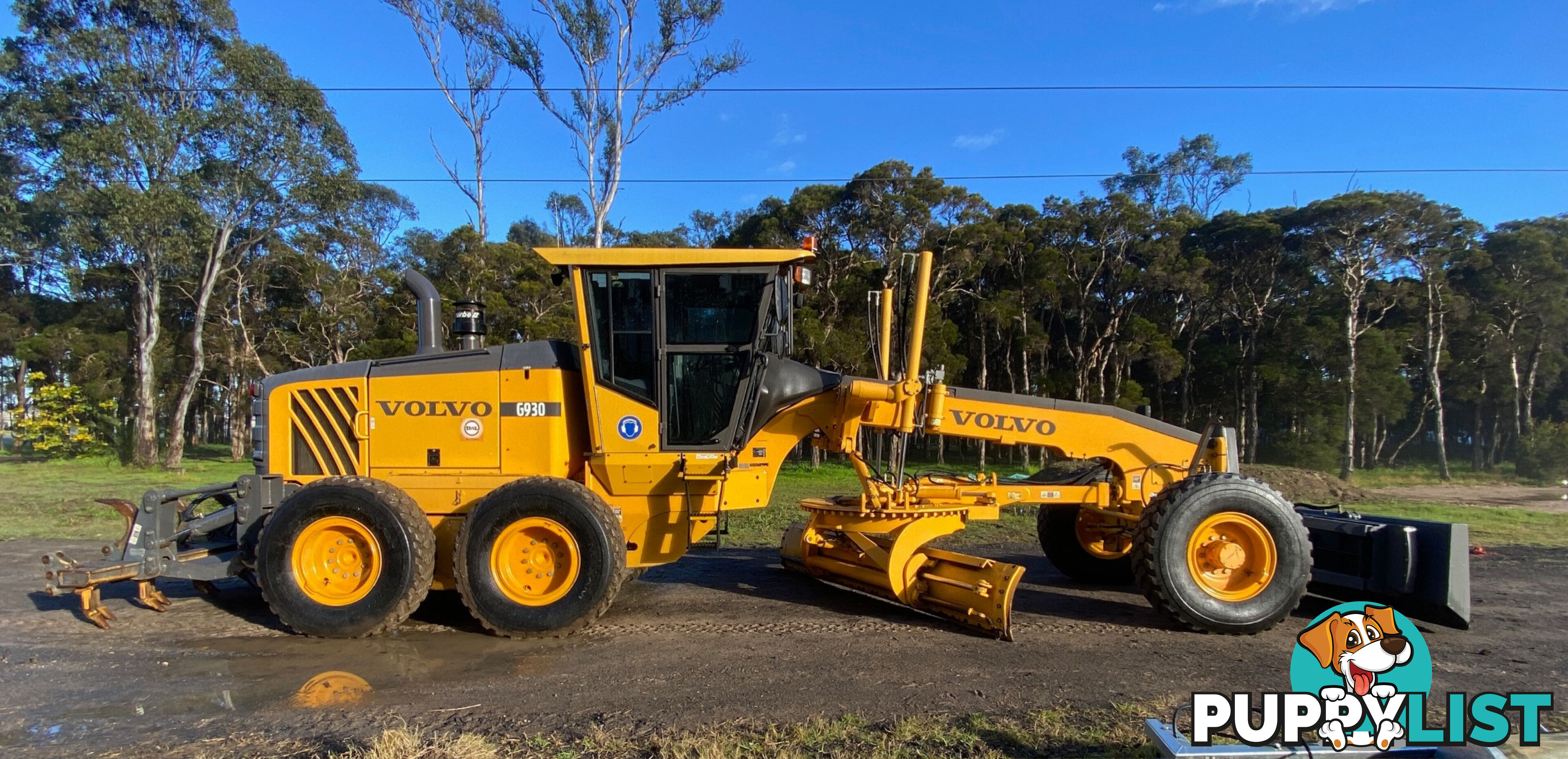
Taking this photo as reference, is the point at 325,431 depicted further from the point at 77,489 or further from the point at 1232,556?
the point at 77,489

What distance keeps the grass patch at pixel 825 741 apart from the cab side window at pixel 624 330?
283 cm

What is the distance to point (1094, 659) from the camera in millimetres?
5145

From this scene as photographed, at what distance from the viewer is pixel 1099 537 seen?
25.0ft

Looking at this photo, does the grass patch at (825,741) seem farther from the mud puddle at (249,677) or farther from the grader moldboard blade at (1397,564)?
the grader moldboard blade at (1397,564)

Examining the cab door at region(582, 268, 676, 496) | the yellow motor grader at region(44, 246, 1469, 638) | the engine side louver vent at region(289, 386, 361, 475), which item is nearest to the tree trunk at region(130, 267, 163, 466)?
the yellow motor grader at region(44, 246, 1469, 638)

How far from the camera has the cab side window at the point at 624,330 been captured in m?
6.16

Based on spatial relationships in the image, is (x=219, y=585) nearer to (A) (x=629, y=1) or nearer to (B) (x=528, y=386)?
(B) (x=528, y=386)

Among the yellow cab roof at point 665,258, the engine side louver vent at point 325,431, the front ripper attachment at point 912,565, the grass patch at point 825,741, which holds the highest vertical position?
the yellow cab roof at point 665,258

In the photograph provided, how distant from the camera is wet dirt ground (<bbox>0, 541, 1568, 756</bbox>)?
4.18m

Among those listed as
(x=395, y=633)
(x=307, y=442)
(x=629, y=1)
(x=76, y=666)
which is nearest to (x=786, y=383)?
(x=395, y=633)

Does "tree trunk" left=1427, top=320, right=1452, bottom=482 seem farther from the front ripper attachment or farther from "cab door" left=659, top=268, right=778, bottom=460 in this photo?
"cab door" left=659, top=268, right=778, bottom=460

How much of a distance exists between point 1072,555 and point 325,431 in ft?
21.7

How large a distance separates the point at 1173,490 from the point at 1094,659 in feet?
4.93

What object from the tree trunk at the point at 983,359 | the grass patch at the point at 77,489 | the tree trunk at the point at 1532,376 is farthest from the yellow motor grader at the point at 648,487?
the tree trunk at the point at 1532,376
